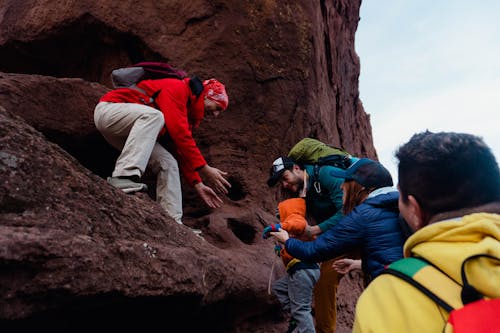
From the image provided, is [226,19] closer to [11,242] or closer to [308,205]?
[308,205]

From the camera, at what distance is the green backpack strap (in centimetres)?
124

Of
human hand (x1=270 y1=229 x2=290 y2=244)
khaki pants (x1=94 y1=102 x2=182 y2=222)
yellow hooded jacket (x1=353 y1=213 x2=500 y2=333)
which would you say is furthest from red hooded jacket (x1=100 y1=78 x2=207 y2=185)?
yellow hooded jacket (x1=353 y1=213 x2=500 y2=333)

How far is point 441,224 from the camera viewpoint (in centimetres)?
139

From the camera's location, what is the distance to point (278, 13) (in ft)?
19.3

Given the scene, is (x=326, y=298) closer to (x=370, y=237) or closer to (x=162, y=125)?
(x=370, y=237)

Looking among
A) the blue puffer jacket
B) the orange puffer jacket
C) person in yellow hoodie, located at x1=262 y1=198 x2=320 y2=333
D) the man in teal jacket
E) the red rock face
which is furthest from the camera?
the man in teal jacket

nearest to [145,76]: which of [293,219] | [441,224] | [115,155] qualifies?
[115,155]

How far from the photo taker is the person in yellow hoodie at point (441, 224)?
125cm

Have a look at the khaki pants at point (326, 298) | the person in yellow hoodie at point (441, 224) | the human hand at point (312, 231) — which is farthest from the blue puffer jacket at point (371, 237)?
the khaki pants at point (326, 298)

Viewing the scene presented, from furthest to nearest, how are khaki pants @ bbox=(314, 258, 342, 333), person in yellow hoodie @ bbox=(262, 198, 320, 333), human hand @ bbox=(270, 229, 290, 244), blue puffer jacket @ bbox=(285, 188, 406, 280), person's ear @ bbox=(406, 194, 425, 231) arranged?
1. khaki pants @ bbox=(314, 258, 342, 333)
2. person in yellow hoodie @ bbox=(262, 198, 320, 333)
3. human hand @ bbox=(270, 229, 290, 244)
4. blue puffer jacket @ bbox=(285, 188, 406, 280)
5. person's ear @ bbox=(406, 194, 425, 231)

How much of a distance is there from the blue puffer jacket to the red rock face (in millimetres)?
830

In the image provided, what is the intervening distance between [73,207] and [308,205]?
2198mm

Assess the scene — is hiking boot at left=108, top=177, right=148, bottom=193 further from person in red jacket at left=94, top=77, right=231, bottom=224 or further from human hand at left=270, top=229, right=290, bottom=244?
human hand at left=270, top=229, right=290, bottom=244

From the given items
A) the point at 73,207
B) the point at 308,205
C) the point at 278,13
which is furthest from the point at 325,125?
the point at 73,207
